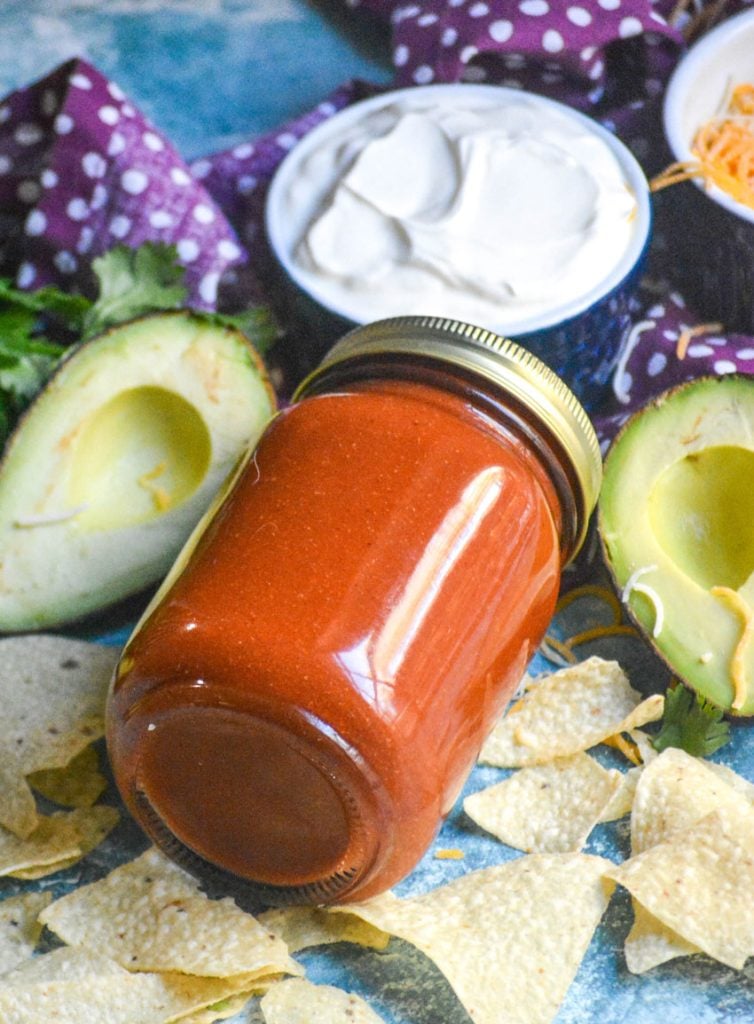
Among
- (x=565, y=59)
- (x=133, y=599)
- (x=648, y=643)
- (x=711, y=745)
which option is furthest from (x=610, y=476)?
(x=565, y=59)

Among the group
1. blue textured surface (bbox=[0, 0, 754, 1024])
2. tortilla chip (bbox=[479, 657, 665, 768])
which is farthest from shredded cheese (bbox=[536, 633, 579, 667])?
blue textured surface (bbox=[0, 0, 754, 1024])

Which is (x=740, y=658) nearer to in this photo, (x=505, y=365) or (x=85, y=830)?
(x=505, y=365)

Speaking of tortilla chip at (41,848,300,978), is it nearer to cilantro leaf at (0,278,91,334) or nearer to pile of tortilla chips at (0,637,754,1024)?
pile of tortilla chips at (0,637,754,1024)

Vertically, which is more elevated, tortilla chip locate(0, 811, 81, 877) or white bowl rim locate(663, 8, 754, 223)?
white bowl rim locate(663, 8, 754, 223)

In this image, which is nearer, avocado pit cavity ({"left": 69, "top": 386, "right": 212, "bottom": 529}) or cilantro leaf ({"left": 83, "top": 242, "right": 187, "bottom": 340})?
avocado pit cavity ({"left": 69, "top": 386, "right": 212, "bottom": 529})

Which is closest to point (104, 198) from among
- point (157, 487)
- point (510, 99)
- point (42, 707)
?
point (157, 487)

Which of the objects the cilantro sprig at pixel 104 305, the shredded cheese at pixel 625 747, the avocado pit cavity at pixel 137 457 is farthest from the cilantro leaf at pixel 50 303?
the shredded cheese at pixel 625 747

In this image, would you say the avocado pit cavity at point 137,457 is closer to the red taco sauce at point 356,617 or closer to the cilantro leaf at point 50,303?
the cilantro leaf at point 50,303
